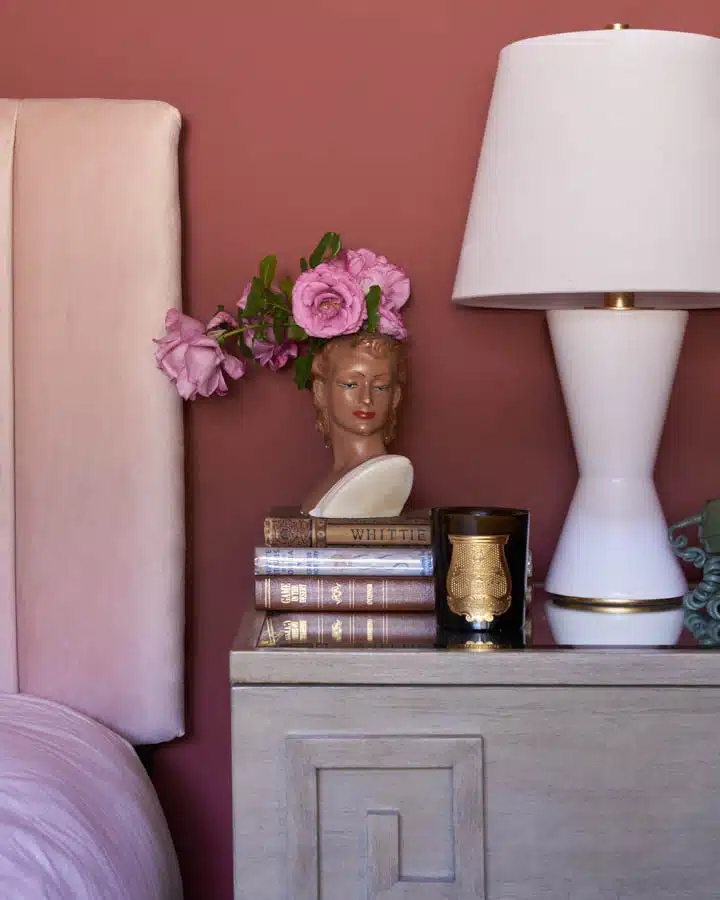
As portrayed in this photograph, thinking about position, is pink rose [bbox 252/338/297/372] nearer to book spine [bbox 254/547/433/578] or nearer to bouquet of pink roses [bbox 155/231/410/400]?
bouquet of pink roses [bbox 155/231/410/400]

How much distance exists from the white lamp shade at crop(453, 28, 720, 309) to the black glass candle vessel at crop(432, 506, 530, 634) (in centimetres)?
24

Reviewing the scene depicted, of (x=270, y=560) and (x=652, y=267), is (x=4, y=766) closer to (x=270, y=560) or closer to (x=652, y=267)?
(x=270, y=560)

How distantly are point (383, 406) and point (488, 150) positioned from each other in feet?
1.04

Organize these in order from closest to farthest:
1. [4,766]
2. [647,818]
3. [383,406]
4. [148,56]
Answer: [647,818] → [4,766] → [383,406] → [148,56]

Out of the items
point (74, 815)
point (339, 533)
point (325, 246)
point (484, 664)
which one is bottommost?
point (74, 815)

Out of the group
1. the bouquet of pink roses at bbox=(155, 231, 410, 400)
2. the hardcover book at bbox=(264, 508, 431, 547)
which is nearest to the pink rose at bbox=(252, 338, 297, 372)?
the bouquet of pink roses at bbox=(155, 231, 410, 400)

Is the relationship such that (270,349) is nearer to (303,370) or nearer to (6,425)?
(303,370)

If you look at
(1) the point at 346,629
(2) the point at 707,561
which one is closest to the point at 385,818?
(1) the point at 346,629

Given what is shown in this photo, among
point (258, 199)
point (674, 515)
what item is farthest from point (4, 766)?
point (674, 515)

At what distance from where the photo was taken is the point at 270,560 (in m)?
1.28

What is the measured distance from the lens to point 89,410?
57.7 inches

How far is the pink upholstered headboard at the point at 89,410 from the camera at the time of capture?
4.78ft

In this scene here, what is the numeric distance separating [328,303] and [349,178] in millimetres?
251

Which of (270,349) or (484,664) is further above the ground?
(270,349)
